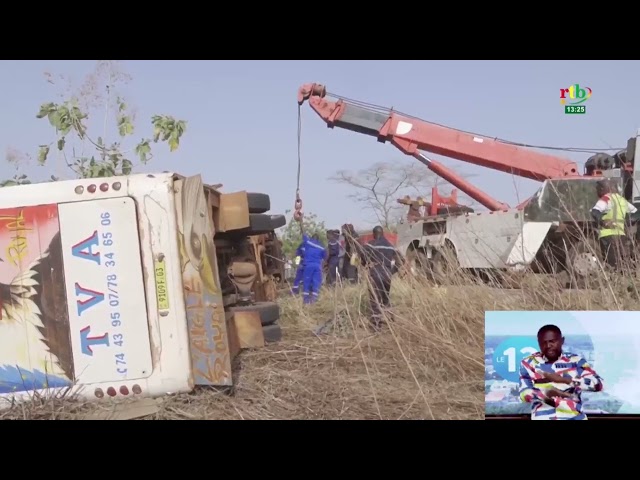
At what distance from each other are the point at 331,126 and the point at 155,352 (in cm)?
364

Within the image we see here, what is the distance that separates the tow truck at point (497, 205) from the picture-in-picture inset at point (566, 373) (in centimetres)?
91

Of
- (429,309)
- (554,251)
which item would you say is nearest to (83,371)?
(429,309)

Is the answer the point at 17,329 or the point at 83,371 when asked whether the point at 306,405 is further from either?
the point at 17,329

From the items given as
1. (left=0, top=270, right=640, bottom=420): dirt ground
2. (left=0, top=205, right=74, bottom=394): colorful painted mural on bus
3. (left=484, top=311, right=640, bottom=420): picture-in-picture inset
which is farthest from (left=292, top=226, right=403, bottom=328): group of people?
(left=0, top=205, right=74, bottom=394): colorful painted mural on bus

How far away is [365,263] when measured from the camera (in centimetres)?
515

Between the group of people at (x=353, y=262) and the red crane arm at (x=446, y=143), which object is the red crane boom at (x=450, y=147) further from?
the group of people at (x=353, y=262)

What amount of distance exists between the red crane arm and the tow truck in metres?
0.01

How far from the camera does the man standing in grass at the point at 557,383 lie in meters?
3.44

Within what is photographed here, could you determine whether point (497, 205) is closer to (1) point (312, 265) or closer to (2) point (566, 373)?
(1) point (312, 265)

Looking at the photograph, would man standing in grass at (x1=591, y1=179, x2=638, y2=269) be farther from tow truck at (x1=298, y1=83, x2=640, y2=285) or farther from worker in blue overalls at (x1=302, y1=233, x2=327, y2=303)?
worker in blue overalls at (x1=302, y1=233, x2=327, y2=303)

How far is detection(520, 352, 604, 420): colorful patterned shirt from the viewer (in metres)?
3.44

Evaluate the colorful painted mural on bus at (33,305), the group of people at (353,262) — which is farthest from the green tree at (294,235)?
the colorful painted mural on bus at (33,305)

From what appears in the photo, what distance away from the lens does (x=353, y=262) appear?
5082 mm

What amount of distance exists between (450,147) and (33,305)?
615 cm
